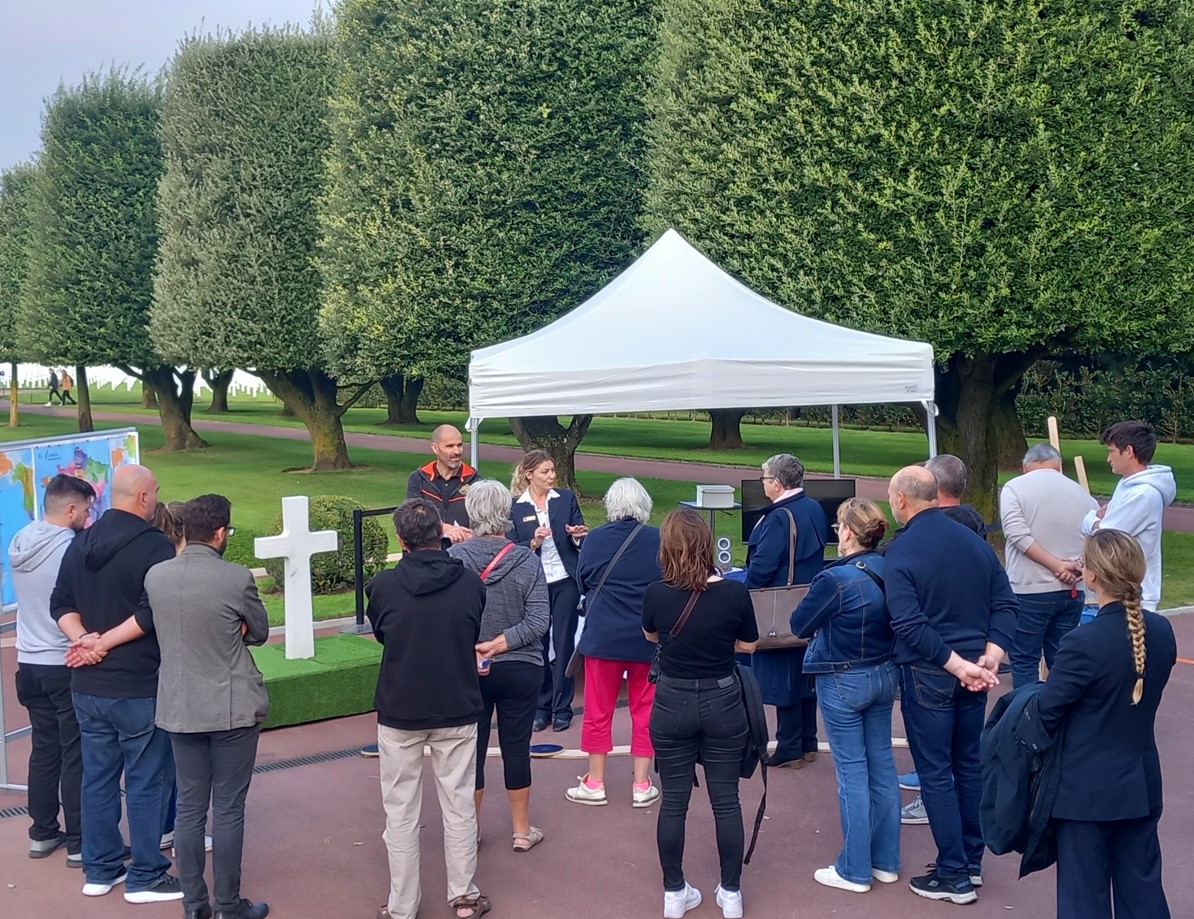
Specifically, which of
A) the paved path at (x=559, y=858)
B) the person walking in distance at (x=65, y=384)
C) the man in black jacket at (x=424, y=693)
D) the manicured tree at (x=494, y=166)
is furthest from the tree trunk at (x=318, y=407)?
the person walking in distance at (x=65, y=384)

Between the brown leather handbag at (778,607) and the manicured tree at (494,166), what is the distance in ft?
42.0

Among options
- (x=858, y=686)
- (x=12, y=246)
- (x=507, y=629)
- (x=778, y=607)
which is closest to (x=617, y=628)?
(x=507, y=629)

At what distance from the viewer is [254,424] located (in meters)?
Result: 49.1

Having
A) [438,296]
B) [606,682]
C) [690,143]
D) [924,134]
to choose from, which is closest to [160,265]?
[438,296]

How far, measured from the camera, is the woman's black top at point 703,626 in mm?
Answer: 4945

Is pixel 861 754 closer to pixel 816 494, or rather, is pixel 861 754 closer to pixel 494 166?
pixel 816 494

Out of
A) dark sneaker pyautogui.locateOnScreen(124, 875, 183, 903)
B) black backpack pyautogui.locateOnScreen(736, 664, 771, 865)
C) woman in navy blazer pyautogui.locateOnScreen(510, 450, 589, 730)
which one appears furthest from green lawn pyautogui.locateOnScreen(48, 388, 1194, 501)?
dark sneaker pyautogui.locateOnScreen(124, 875, 183, 903)

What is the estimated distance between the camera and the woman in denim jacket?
5.22m

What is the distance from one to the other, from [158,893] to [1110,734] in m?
4.14

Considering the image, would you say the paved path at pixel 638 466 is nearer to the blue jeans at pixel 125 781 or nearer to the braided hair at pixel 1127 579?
the blue jeans at pixel 125 781

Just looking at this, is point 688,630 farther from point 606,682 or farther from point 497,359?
point 497,359

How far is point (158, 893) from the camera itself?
17.5 ft

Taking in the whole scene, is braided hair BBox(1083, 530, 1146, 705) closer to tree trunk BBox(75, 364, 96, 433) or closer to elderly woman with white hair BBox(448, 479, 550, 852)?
elderly woman with white hair BBox(448, 479, 550, 852)

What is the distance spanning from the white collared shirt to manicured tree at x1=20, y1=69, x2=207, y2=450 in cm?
2737
